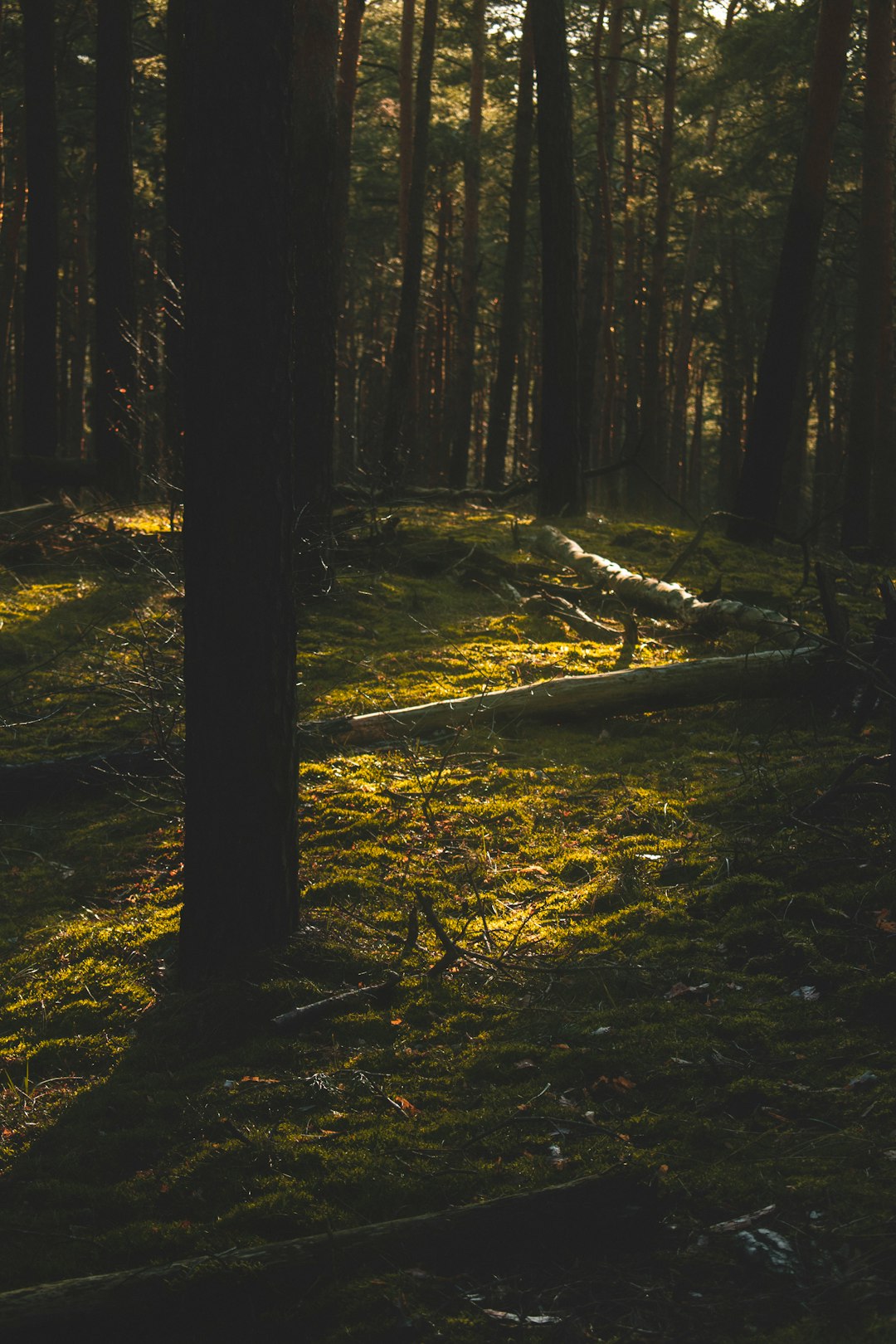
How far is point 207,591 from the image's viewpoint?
4.25 meters

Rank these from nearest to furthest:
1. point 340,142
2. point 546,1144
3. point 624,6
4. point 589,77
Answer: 1. point 546,1144
2. point 340,142
3. point 624,6
4. point 589,77

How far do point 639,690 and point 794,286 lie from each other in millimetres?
7830

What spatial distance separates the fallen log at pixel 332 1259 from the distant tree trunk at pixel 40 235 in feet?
43.8

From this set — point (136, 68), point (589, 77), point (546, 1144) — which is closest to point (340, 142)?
point (136, 68)

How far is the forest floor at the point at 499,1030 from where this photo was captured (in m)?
2.82

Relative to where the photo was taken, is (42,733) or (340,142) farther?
(340,142)

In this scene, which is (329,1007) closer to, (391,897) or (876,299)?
(391,897)

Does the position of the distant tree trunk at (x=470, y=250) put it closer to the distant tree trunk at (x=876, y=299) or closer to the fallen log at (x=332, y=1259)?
the distant tree trunk at (x=876, y=299)

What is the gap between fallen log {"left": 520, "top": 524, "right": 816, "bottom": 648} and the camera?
8735 millimetres

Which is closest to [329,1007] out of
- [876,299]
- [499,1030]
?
[499,1030]

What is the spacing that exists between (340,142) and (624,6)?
8983 mm

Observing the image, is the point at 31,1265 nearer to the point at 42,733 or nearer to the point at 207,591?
the point at 207,591

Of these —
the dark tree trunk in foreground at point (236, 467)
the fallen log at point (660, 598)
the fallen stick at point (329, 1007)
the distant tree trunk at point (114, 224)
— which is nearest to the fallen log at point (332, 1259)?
the fallen stick at point (329, 1007)

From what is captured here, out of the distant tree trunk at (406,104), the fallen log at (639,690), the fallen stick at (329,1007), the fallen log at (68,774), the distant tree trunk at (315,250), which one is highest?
the distant tree trunk at (406,104)
